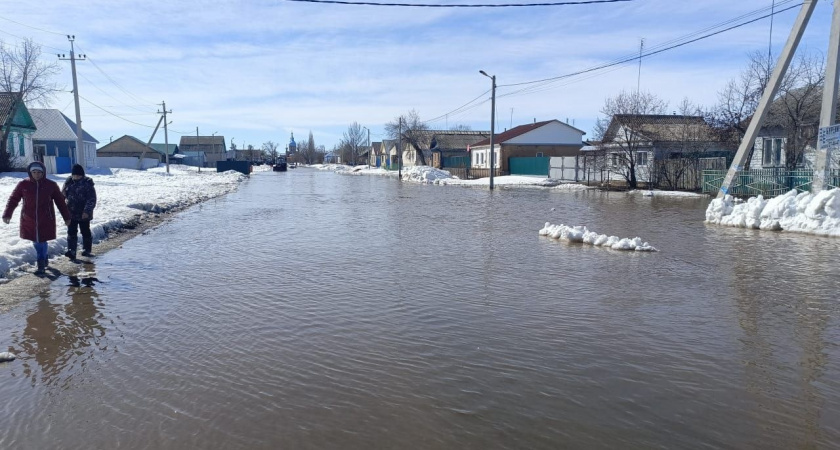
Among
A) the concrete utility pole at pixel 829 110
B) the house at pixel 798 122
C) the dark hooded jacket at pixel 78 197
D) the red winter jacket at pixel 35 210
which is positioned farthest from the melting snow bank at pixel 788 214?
the red winter jacket at pixel 35 210

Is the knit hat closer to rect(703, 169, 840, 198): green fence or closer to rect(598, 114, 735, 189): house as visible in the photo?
rect(703, 169, 840, 198): green fence

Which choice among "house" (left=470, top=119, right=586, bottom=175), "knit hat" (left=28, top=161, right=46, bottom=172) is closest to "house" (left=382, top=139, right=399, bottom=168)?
"house" (left=470, top=119, right=586, bottom=175)

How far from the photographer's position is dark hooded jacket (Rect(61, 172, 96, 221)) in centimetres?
1044

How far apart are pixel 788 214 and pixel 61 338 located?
15.9 metres

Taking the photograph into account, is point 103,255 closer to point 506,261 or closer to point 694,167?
point 506,261

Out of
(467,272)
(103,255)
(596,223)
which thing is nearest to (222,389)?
(467,272)

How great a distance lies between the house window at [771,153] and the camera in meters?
30.8

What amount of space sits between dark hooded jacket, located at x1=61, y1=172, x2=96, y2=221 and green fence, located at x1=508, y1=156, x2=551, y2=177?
129ft

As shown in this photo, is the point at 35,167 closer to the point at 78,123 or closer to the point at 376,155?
the point at 78,123

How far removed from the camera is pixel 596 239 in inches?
497

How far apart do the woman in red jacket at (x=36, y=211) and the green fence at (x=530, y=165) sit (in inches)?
1596

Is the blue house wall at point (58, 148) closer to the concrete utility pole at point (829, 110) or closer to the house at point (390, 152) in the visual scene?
the house at point (390, 152)

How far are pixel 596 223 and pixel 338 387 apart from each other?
44.7 feet

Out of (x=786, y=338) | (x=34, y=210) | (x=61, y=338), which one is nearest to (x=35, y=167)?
(x=34, y=210)
